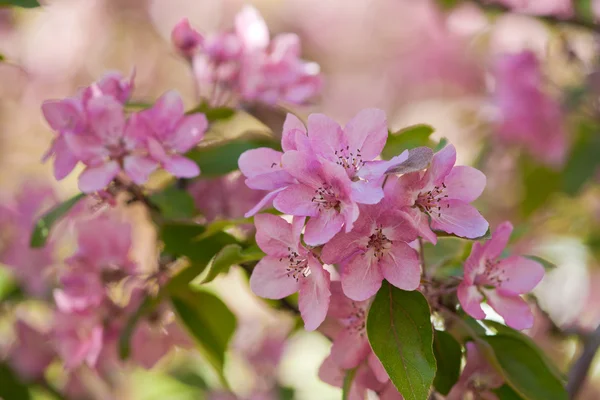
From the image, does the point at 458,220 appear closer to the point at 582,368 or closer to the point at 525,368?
the point at 525,368

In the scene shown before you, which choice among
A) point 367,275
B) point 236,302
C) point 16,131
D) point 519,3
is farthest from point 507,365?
point 16,131

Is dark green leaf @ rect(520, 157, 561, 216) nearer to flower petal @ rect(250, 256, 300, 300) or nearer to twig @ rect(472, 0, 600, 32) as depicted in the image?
twig @ rect(472, 0, 600, 32)

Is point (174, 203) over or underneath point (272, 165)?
underneath

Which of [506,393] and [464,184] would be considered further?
[506,393]

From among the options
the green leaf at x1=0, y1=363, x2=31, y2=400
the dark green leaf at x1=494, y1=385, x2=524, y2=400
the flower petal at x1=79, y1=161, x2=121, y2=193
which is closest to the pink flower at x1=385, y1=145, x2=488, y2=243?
the dark green leaf at x1=494, y1=385, x2=524, y2=400

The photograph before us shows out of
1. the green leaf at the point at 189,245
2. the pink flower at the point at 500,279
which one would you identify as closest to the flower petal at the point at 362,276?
the pink flower at the point at 500,279

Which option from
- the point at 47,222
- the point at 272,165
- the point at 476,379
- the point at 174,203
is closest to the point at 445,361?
the point at 476,379

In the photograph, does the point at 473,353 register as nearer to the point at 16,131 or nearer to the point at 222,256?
the point at 222,256
